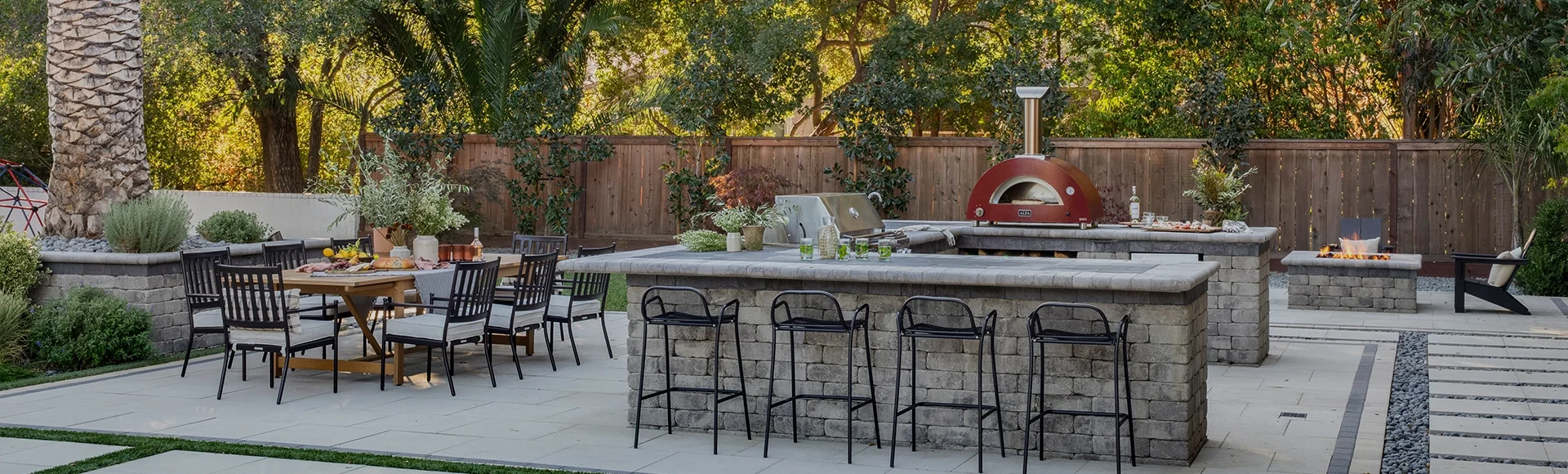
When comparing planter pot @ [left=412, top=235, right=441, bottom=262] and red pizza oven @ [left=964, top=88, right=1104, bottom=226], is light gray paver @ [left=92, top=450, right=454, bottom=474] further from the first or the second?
red pizza oven @ [left=964, top=88, right=1104, bottom=226]

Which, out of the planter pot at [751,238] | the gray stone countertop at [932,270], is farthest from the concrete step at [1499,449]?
the planter pot at [751,238]

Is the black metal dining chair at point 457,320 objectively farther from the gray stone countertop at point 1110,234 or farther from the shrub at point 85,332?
the gray stone countertop at point 1110,234

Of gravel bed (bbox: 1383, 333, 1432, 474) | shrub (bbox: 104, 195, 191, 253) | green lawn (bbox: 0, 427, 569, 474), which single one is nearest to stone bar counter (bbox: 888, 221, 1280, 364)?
gravel bed (bbox: 1383, 333, 1432, 474)

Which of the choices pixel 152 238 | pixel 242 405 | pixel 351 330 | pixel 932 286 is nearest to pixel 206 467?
pixel 242 405

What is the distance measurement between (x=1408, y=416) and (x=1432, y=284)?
27.0 feet

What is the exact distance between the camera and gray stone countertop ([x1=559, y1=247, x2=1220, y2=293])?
5.71 metres

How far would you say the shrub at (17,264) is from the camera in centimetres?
890

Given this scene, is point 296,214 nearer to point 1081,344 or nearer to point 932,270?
point 932,270

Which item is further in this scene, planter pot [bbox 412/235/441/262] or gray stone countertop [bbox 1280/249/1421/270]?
gray stone countertop [bbox 1280/249/1421/270]

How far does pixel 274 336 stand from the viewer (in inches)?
298

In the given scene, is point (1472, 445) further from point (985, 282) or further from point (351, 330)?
point (351, 330)

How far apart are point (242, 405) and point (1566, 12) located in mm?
→ 7331

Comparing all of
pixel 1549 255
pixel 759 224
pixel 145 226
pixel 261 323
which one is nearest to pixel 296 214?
pixel 145 226

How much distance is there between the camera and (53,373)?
27.6 feet
